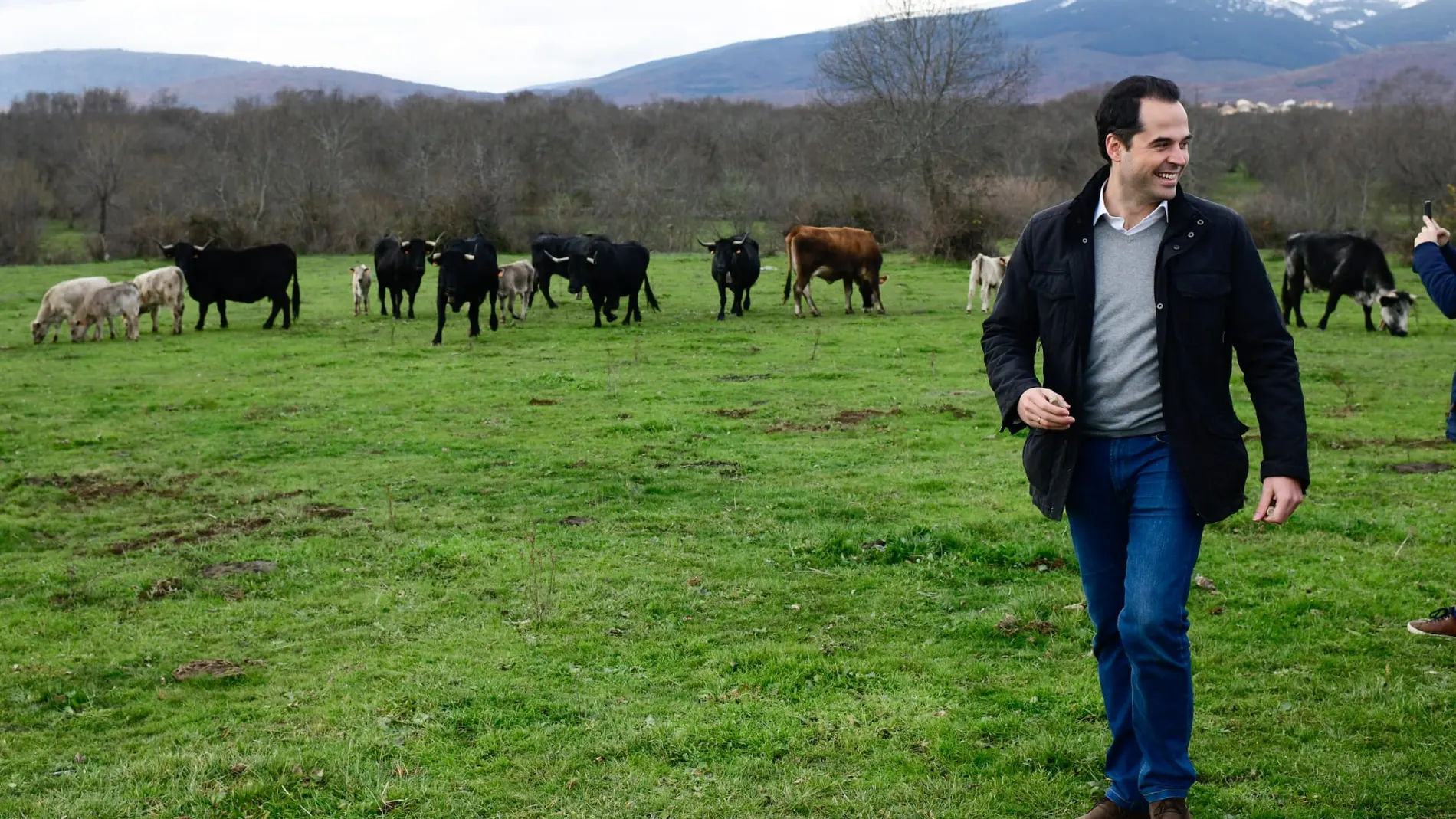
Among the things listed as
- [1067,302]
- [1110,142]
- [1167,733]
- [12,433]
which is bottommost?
[12,433]

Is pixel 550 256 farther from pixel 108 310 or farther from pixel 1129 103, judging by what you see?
pixel 1129 103

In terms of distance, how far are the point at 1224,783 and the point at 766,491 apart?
5.67m

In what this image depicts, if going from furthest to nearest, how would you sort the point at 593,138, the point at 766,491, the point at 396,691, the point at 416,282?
the point at 593,138 < the point at 416,282 < the point at 766,491 < the point at 396,691

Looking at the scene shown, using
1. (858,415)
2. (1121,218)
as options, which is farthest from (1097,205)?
(858,415)

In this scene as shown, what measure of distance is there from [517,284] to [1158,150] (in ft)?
72.0

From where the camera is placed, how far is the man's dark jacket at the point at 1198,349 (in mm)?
3502

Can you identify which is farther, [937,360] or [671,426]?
[937,360]

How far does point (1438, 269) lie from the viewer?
18.4 ft

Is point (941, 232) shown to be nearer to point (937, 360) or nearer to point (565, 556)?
point (937, 360)

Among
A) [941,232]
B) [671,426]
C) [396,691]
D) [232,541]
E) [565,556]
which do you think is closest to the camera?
[396,691]

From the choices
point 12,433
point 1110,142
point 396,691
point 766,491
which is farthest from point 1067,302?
point 12,433

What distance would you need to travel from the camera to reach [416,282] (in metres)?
24.3

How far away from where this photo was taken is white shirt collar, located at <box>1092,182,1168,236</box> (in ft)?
11.9

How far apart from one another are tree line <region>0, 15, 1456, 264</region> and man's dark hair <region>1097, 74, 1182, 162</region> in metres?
34.0
